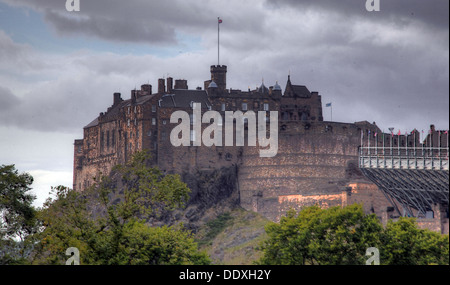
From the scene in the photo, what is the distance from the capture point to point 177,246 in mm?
94375

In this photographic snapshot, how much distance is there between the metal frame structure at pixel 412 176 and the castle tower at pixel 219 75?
3171 cm

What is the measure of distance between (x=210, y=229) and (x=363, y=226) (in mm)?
46506

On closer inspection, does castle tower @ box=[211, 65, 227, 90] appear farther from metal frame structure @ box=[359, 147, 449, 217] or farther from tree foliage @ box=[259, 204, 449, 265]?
tree foliage @ box=[259, 204, 449, 265]

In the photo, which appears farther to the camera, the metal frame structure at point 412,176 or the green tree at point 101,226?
the metal frame structure at point 412,176

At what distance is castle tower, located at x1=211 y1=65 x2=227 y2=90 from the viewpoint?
152375 mm

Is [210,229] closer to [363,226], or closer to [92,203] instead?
[92,203]

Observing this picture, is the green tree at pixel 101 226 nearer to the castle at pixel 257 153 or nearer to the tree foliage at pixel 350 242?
the tree foliage at pixel 350 242

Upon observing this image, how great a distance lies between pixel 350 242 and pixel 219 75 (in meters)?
58.4

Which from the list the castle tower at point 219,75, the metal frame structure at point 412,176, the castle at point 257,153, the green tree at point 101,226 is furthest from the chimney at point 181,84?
the green tree at point 101,226

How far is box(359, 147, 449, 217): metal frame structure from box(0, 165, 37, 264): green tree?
44.1m

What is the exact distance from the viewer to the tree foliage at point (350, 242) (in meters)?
97.2

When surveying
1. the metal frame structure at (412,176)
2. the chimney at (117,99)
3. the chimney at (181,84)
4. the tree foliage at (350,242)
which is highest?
the chimney at (181,84)

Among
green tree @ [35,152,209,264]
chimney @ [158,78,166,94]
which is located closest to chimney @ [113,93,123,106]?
chimney @ [158,78,166,94]
